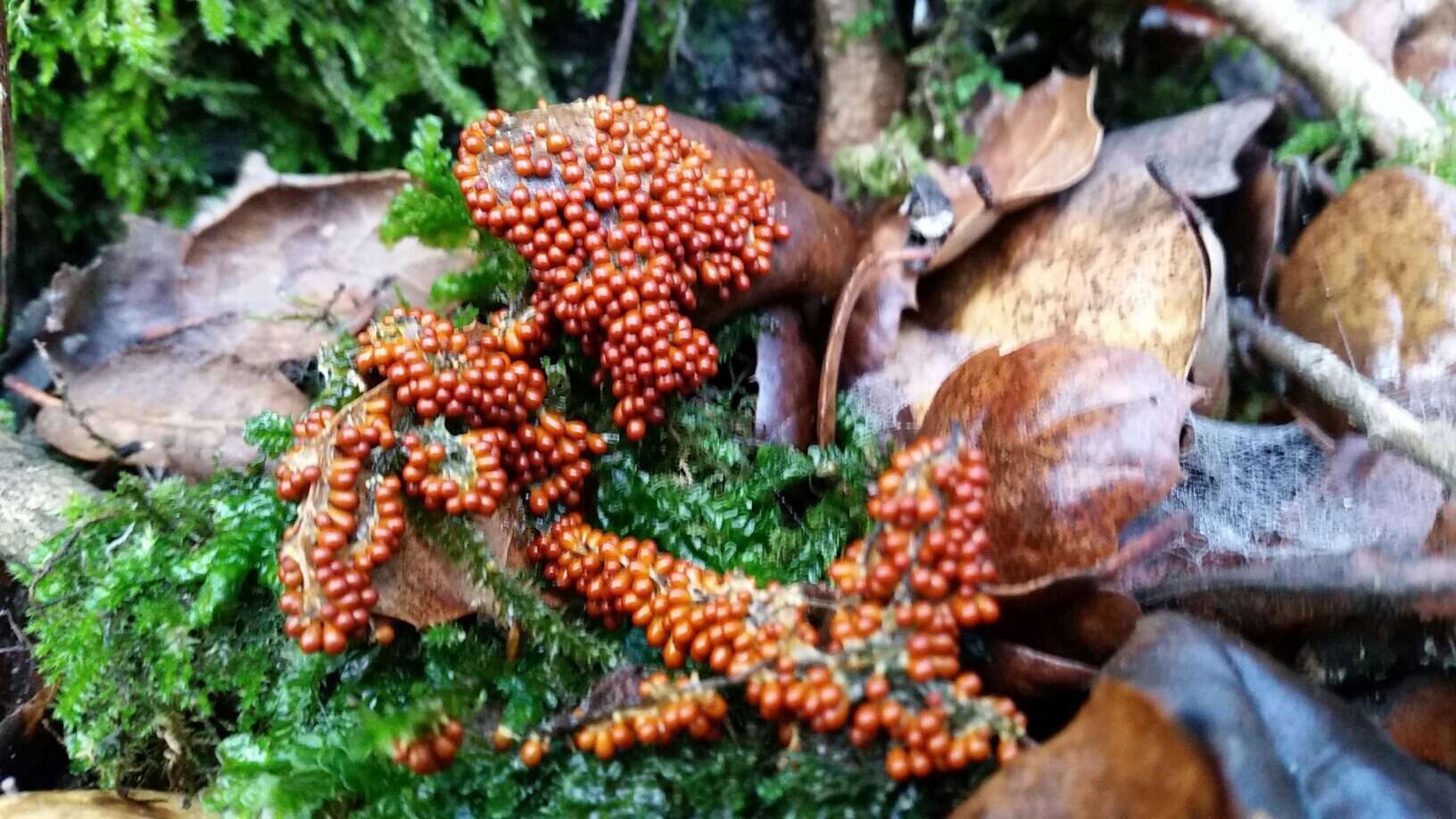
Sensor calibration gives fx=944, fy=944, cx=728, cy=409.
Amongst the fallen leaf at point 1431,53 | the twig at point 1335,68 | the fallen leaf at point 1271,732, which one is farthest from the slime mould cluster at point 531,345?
the fallen leaf at point 1431,53

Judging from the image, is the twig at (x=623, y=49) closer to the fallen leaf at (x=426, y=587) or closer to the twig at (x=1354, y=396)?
the fallen leaf at (x=426, y=587)

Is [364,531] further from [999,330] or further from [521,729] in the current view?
[999,330]

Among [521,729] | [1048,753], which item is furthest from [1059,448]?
[521,729]

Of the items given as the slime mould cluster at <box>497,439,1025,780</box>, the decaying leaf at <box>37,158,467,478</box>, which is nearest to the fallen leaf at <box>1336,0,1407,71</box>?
the slime mould cluster at <box>497,439,1025,780</box>

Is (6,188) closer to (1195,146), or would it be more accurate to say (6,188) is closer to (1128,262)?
(1128,262)

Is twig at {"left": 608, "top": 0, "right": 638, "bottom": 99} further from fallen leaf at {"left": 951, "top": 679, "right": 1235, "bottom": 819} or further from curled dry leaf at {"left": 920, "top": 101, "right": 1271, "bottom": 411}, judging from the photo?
fallen leaf at {"left": 951, "top": 679, "right": 1235, "bottom": 819}

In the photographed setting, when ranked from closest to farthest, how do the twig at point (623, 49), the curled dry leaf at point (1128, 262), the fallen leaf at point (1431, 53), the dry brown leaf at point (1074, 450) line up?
1. the dry brown leaf at point (1074, 450)
2. the curled dry leaf at point (1128, 262)
3. the fallen leaf at point (1431, 53)
4. the twig at point (623, 49)

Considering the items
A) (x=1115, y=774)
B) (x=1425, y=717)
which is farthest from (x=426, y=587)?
(x=1425, y=717)

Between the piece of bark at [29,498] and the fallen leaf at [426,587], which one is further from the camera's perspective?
the piece of bark at [29,498]
